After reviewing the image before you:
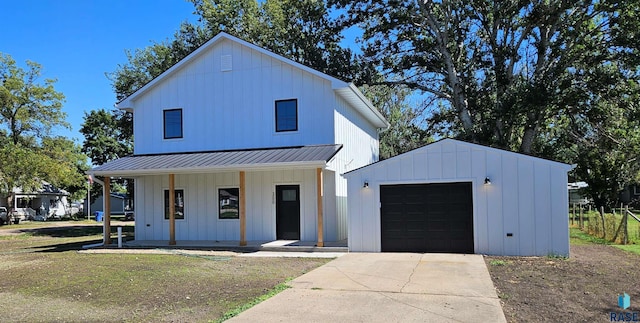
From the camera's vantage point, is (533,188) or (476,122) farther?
(476,122)

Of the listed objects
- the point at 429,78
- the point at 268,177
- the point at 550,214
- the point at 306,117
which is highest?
the point at 429,78

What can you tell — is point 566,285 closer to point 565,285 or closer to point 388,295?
point 565,285

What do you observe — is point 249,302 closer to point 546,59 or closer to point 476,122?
point 476,122

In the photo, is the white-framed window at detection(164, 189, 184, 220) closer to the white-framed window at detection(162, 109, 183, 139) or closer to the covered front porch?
the covered front porch

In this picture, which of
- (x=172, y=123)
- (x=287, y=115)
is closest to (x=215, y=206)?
(x=172, y=123)

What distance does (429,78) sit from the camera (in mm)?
25406

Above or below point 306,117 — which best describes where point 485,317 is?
below

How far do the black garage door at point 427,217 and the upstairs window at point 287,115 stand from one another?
4.71 meters

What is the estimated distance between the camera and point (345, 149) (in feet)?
57.0

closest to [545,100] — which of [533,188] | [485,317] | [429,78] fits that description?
[429,78]

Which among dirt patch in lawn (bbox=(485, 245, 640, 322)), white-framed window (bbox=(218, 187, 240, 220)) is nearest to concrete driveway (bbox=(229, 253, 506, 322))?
dirt patch in lawn (bbox=(485, 245, 640, 322))

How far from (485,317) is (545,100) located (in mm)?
16038

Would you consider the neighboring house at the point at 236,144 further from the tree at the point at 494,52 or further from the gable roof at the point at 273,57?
the tree at the point at 494,52

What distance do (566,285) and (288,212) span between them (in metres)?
9.73
